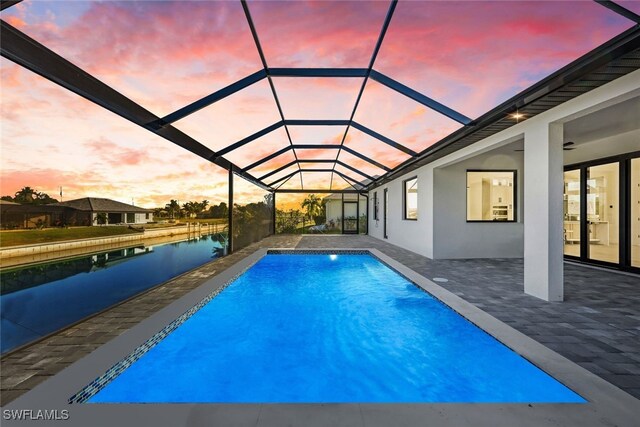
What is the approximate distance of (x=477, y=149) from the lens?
5508 mm

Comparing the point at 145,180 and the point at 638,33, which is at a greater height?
the point at 638,33

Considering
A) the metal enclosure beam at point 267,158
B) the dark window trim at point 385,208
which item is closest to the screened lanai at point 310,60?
the metal enclosure beam at point 267,158

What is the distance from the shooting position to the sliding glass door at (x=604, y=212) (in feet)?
18.1

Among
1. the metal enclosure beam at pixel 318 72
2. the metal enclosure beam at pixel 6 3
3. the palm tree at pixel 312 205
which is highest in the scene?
the metal enclosure beam at pixel 318 72

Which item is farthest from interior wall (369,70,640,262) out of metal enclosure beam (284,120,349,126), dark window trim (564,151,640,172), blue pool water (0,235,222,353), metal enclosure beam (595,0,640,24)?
blue pool water (0,235,222,353)

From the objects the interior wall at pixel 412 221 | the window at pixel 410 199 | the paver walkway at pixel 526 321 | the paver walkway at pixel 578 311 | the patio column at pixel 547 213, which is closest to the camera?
the paver walkway at pixel 526 321

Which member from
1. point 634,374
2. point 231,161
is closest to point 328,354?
point 634,374

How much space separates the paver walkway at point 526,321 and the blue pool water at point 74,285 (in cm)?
34

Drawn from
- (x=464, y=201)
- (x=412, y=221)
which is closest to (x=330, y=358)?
(x=464, y=201)

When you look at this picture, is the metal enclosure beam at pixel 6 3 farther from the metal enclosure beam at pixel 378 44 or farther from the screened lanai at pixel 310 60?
the metal enclosure beam at pixel 378 44

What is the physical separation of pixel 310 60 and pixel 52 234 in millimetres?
4682

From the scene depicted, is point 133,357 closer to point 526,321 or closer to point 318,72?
point 526,321

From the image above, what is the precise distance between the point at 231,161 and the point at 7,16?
5813 millimetres

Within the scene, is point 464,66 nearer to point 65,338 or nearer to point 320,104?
point 320,104
